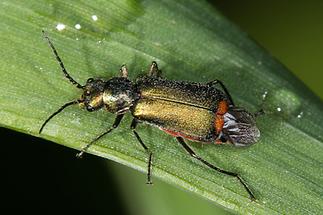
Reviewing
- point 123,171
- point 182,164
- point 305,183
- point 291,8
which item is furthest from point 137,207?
point 291,8

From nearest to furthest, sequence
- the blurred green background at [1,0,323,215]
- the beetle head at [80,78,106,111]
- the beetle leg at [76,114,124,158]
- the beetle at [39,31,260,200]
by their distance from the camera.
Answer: the beetle leg at [76,114,124,158]
the beetle head at [80,78,106,111]
the beetle at [39,31,260,200]
the blurred green background at [1,0,323,215]

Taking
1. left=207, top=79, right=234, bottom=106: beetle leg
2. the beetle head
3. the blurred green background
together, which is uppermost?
left=207, top=79, right=234, bottom=106: beetle leg

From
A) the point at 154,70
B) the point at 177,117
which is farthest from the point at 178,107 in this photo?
the point at 154,70

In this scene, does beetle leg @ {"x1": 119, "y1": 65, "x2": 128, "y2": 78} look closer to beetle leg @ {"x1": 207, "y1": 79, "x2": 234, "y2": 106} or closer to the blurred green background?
beetle leg @ {"x1": 207, "y1": 79, "x2": 234, "y2": 106}

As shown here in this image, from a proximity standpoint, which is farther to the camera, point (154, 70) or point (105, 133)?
point (154, 70)

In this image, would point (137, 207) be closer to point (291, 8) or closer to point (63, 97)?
point (63, 97)

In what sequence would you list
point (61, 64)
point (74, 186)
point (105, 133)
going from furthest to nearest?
point (74, 186), point (61, 64), point (105, 133)

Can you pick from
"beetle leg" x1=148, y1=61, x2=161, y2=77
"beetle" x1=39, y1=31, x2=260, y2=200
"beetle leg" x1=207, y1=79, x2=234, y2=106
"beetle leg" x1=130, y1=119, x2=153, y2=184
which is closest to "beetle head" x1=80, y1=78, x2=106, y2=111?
"beetle" x1=39, y1=31, x2=260, y2=200

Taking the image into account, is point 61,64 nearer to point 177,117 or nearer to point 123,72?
point 123,72

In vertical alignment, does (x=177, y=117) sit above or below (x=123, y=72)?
below
